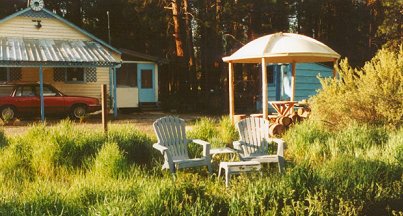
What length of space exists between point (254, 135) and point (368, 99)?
387 cm

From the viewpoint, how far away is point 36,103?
15.8 m

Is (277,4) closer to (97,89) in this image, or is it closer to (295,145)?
(97,89)

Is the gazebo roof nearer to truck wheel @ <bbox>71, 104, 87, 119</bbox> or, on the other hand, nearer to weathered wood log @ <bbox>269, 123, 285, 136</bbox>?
weathered wood log @ <bbox>269, 123, 285, 136</bbox>

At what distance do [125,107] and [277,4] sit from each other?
950 cm

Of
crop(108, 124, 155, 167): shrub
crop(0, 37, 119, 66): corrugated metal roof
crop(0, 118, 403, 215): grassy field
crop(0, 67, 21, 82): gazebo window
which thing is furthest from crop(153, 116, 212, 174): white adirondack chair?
crop(0, 67, 21, 82): gazebo window

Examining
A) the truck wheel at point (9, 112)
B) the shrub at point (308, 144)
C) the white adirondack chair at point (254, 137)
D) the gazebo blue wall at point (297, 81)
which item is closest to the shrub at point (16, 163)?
the white adirondack chair at point (254, 137)

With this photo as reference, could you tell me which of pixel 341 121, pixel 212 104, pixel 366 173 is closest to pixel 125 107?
pixel 212 104

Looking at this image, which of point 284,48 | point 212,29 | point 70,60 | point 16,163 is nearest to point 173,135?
point 16,163

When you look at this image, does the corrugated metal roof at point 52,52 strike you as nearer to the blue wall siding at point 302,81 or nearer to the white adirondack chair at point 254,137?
the blue wall siding at point 302,81

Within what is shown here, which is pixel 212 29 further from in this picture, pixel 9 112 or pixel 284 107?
pixel 284 107

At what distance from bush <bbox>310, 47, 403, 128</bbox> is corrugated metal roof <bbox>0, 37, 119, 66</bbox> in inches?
360

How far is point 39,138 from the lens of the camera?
313 inches

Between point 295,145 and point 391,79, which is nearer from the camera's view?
point 295,145

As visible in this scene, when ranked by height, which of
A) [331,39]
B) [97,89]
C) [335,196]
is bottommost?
[335,196]
